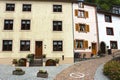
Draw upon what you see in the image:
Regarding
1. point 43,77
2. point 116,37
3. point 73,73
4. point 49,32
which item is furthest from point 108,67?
point 116,37

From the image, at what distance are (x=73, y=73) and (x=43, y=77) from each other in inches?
147

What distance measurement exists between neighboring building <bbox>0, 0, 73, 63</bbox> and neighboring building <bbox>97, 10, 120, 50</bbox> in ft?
29.7

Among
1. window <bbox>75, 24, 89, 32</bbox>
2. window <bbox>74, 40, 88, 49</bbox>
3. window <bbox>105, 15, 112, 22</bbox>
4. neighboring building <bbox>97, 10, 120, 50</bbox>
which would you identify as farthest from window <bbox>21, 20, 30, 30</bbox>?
window <bbox>105, 15, 112, 22</bbox>

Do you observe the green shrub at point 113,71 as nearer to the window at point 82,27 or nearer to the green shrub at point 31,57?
the green shrub at point 31,57

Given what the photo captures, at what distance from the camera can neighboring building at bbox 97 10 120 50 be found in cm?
3722

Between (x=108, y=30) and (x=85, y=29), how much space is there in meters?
6.53

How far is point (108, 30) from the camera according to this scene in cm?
3859

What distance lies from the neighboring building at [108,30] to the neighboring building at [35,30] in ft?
29.7

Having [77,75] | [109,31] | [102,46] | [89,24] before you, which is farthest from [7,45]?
[109,31]

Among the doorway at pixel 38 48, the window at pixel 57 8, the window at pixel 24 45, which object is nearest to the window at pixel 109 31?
the window at pixel 57 8

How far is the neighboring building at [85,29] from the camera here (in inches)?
1324

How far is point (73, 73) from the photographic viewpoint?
21.2 meters

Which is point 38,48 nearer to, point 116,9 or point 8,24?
point 8,24

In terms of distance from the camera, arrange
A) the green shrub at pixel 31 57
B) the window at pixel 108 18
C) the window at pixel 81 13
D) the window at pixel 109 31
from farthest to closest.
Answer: the window at pixel 108 18
the window at pixel 109 31
the window at pixel 81 13
the green shrub at pixel 31 57
